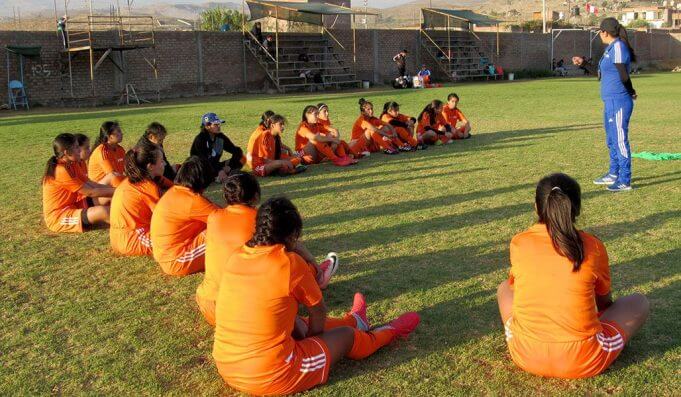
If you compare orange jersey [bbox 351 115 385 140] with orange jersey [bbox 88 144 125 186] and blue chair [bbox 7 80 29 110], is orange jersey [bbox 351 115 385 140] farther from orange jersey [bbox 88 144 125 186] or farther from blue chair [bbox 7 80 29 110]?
blue chair [bbox 7 80 29 110]

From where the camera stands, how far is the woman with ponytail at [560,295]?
3473 mm

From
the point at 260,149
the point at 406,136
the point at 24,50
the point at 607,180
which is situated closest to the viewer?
the point at 607,180

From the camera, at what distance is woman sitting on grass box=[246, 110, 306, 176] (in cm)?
976

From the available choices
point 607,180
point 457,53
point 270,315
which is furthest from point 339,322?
point 457,53

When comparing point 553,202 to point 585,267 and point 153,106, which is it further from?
point 153,106

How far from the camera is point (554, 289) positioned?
3506 mm

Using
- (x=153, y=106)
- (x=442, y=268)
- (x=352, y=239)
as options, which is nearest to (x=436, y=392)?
(x=442, y=268)

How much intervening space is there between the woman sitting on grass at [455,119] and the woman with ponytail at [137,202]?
7807 mm

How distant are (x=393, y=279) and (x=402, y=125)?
23.0 feet

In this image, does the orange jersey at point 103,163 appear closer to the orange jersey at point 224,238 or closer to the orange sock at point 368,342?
the orange jersey at point 224,238

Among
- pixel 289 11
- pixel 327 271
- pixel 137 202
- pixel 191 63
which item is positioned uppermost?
pixel 289 11

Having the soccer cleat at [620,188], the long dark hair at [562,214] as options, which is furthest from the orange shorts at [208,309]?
the soccer cleat at [620,188]

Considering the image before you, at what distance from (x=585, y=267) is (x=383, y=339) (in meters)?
1.22

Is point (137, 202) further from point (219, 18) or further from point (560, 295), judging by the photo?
point (219, 18)
